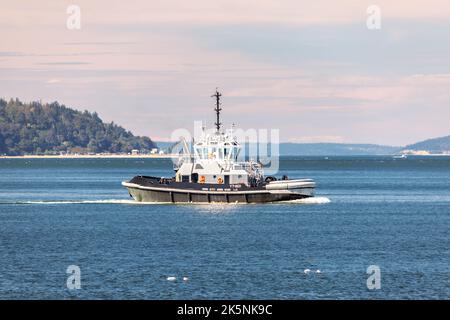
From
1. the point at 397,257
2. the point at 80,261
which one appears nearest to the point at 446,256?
the point at 397,257

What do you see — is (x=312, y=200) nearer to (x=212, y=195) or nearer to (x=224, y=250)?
(x=212, y=195)

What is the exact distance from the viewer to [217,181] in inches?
4063

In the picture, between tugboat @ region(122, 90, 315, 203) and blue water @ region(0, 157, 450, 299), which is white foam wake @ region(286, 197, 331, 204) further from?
tugboat @ region(122, 90, 315, 203)

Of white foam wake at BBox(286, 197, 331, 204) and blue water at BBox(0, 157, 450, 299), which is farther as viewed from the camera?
white foam wake at BBox(286, 197, 331, 204)

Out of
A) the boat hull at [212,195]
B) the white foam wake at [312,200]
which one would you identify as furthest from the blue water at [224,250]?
the boat hull at [212,195]

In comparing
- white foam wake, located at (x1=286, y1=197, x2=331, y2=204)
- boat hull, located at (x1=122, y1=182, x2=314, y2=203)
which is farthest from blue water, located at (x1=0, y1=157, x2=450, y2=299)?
boat hull, located at (x1=122, y1=182, x2=314, y2=203)

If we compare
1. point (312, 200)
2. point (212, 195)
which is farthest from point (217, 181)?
point (312, 200)

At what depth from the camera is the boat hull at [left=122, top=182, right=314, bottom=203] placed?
337 feet

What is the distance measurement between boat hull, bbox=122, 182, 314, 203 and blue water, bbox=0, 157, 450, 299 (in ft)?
4.10

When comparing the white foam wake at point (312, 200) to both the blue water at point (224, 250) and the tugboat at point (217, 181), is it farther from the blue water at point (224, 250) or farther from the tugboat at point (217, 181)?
the tugboat at point (217, 181)

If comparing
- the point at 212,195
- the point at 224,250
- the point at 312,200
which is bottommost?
the point at 224,250

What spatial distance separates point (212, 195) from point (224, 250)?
3511cm
